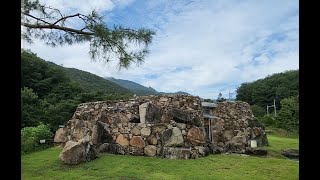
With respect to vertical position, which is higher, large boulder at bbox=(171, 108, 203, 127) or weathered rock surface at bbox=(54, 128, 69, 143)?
large boulder at bbox=(171, 108, 203, 127)

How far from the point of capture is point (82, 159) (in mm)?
5184

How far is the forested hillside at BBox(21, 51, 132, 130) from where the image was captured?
34.1 feet

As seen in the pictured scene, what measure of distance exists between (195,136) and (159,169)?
139cm

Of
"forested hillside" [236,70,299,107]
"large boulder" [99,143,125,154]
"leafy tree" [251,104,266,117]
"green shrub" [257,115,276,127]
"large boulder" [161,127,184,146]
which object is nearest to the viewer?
"large boulder" [161,127,184,146]

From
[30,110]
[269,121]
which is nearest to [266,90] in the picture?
[269,121]

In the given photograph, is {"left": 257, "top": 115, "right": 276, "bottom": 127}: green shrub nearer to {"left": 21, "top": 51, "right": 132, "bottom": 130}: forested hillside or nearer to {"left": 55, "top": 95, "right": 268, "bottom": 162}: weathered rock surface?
{"left": 21, "top": 51, "right": 132, "bottom": 130}: forested hillside

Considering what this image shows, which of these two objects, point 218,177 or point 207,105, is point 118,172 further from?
point 207,105

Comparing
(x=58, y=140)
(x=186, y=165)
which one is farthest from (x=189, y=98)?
(x=58, y=140)

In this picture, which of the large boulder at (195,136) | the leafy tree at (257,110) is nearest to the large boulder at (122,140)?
the large boulder at (195,136)

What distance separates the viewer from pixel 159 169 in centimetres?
468

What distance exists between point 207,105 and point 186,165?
5442 mm

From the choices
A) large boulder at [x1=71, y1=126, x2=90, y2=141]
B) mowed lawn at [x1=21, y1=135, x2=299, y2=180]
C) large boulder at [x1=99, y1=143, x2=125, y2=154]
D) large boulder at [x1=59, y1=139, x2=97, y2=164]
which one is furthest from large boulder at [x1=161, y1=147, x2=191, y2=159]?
large boulder at [x1=71, y1=126, x2=90, y2=141]

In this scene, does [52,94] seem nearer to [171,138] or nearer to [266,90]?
[171,138]

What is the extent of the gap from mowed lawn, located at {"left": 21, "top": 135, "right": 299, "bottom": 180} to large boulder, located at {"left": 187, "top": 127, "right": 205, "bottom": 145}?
1.39 feet
